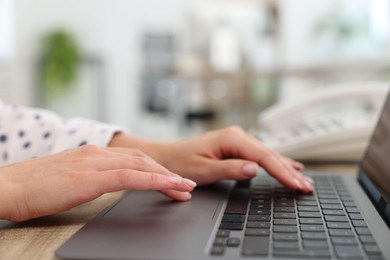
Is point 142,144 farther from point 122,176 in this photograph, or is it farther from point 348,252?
point 348,252

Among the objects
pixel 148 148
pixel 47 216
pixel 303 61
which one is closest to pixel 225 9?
pixel 303 61

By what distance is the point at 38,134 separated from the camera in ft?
2.51

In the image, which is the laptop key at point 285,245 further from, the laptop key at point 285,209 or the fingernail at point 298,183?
the fingernail at point 298,183

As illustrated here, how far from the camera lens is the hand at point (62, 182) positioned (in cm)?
51

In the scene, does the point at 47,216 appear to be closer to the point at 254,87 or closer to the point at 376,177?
the point at 376,177

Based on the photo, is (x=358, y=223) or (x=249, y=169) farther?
(x=249, y=169)

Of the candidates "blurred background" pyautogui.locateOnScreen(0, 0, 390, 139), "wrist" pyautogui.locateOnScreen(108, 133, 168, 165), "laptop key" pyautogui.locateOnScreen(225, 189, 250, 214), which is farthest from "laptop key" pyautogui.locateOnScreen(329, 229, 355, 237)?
"blurred background" pyautogui.locateOnScreen(0, 0, 390, 139)

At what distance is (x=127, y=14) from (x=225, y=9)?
224cm

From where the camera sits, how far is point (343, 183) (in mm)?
747

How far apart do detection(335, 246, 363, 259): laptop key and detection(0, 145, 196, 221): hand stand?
0.19 m

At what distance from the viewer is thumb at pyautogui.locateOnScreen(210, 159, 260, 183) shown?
2.29 feet

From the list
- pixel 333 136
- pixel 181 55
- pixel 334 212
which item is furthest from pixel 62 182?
pixel 181 55

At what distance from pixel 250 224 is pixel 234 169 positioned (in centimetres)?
22

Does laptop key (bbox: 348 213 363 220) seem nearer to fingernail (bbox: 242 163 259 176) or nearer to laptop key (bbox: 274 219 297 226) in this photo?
laptop key (bbox: 274 219 297 226)
